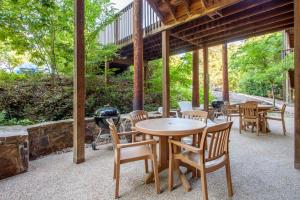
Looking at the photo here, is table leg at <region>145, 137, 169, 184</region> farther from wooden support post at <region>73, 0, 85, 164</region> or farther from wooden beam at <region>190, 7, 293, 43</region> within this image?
wooden beam at <region>190, 7, 293, 43</region>

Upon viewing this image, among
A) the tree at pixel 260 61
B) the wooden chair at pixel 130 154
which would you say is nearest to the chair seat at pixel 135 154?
the wooden chair at pixel 130 154

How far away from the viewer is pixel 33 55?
436 cm

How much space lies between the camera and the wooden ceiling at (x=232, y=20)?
3645 millimetres

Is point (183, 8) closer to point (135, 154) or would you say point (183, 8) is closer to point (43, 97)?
point (135, 154)

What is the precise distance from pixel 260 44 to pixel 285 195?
6.94 meters

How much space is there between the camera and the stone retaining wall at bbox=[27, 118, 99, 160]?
3.21 meters

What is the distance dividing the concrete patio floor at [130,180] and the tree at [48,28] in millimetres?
2657

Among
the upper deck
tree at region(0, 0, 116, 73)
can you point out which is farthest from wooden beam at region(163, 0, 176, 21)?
tree at region(0, 0, 116, 73)

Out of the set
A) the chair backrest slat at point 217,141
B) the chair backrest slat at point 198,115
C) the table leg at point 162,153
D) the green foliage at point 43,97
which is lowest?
the table leg at point 162,153

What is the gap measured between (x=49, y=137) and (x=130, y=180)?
206 cm

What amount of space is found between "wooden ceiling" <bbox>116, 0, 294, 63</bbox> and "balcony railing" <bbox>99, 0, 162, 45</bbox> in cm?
63

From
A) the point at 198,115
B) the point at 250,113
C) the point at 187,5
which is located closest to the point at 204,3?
the point at 187,5

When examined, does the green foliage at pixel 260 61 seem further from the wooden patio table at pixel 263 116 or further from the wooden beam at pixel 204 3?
the wooden beam at pixel 204 3

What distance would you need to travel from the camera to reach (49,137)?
346 centimetres
